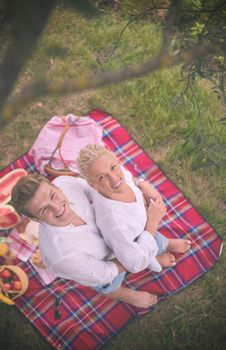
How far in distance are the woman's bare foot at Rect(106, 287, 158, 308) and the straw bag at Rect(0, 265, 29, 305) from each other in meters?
0.58

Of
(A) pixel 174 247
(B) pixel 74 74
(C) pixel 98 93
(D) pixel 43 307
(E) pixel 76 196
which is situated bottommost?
(A) pixel 174 247

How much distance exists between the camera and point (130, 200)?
99.2 inches

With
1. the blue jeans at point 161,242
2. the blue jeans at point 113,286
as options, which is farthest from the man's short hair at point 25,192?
the blue jeans at point 161,242

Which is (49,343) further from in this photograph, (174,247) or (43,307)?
(174,247)

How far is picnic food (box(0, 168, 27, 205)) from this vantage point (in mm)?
3217

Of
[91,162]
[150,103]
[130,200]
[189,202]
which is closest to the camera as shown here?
[91,162]

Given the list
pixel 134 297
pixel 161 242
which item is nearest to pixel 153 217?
pixel 161 242

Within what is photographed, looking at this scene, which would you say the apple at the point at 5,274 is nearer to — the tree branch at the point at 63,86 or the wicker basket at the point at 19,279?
the wicker basket at the point at 19,279

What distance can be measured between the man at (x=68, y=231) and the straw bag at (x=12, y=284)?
0.51 meters

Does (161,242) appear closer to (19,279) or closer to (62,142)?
(19,279)

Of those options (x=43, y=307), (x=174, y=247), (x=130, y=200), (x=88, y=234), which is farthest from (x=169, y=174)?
(x=43, y=307)

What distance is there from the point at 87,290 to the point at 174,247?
671 mm

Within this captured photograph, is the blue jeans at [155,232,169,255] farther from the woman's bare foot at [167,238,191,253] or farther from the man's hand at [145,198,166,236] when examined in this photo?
the man's hand at [145,198,166,236]

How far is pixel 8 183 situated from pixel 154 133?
1.27 m
